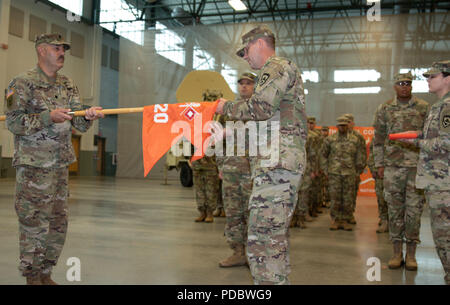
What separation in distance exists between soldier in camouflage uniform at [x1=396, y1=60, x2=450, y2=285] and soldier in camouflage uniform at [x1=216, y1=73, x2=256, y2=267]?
1.46 m

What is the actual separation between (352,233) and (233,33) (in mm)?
12134

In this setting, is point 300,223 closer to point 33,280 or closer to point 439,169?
point 439,169

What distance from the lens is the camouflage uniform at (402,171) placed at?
3.71m

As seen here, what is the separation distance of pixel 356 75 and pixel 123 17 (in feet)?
32.6

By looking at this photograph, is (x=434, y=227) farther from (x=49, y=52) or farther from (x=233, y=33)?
(x=233, y=33)

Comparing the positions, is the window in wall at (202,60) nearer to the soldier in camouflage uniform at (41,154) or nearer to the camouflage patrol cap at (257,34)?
the soldier in camouflage uniform at (41,154)

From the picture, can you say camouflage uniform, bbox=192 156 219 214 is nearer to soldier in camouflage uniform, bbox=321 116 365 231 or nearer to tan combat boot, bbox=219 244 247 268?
soldier in camouflage uniform, bbox=321 116 365 231

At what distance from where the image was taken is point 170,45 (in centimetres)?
1711

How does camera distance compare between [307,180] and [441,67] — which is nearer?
[441,67]

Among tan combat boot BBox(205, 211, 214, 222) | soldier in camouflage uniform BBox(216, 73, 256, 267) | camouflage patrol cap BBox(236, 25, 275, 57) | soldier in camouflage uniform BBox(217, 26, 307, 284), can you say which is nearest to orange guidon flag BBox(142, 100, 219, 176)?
soldier in camouflage uniform BBox(217, 26, 307, 284)

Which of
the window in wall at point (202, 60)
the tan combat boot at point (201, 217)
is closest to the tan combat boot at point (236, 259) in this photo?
the tan combat boot at point (201, 217)

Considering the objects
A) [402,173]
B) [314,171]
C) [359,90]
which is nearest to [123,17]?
[359,90]
